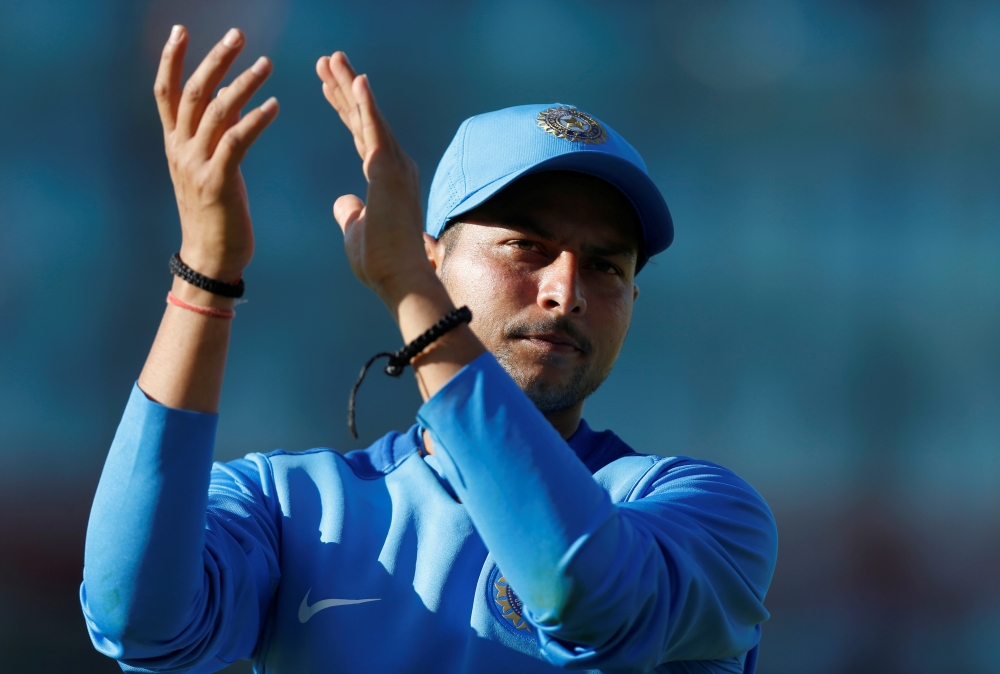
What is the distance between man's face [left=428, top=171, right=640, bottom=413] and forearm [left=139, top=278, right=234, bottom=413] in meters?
0.50

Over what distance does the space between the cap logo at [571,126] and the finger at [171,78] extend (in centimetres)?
61

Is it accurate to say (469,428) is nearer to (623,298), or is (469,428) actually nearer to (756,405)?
(623,298)

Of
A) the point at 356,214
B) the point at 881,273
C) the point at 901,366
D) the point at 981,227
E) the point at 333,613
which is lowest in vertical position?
the point at 333,613

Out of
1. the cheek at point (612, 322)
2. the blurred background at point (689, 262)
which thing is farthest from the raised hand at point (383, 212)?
the blurred background at point (689, 262)

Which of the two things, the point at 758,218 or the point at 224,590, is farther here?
the point at 758,218

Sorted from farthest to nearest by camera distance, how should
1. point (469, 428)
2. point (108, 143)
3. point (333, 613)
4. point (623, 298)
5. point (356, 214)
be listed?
point (108, 143), point (623, 298), point (333, 613), point (356, 214), point (469, 428)

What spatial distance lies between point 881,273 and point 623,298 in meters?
2.23

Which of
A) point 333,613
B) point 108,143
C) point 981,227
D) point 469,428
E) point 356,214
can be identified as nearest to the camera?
point 469,428

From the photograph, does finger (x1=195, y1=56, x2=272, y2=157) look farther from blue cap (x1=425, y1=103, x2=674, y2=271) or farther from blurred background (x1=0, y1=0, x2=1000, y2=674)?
blurred background (x1=0, y1=0, x2=1000, y2=674)

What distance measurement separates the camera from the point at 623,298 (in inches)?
58.5

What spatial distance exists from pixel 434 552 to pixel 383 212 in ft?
1.69

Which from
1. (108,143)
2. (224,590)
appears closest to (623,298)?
(224,590)

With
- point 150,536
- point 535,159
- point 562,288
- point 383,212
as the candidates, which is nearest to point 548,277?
point 562,288

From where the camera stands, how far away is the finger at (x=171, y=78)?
1037 millimetres
